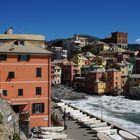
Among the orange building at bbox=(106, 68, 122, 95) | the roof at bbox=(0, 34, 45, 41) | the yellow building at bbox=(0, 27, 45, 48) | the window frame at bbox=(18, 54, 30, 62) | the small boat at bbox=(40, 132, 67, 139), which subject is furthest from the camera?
the orange building at bbox=(106, 68, 122, 95)

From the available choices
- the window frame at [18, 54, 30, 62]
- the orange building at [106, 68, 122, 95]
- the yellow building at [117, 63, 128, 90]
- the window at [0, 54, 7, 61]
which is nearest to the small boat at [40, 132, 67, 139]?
the window frame at [18, 54, 30, 62]

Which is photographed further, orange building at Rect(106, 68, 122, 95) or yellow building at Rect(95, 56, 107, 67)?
yellow building at Rect(95, 56, 107, 67)

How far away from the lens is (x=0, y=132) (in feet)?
71.6

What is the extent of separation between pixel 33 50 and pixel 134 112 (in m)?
37.7

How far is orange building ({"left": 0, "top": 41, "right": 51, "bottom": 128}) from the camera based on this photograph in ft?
121

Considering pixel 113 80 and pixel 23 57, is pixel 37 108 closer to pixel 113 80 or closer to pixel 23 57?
pixel 23 57

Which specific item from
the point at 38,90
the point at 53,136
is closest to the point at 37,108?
the point at 38,90

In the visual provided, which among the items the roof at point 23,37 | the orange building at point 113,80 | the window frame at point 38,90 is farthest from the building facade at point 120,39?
the window frame at point 38,90

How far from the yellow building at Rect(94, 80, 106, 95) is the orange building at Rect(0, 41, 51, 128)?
69528 mm

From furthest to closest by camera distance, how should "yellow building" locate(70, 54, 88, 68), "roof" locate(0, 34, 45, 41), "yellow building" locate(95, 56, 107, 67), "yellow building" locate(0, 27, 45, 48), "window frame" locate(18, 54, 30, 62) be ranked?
"yellow building" locate(70, 54, 88, 68) < "yellow building" locate(95, 56, 107, 67) < "roof" locate(0, 34, 45, 41) < "yellow building" locate(0, 27, 45, 48) < "window frame" locate(18, 54, 30, 62)

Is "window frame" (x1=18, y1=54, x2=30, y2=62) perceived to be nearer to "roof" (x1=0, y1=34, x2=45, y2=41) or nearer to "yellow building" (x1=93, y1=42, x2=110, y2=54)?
"roof" (x1=0, y1=34, x2=45, y2=41)

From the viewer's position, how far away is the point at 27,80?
3788 cm

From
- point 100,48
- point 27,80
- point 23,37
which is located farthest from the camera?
point 100,48

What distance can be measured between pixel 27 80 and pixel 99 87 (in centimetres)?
7148
